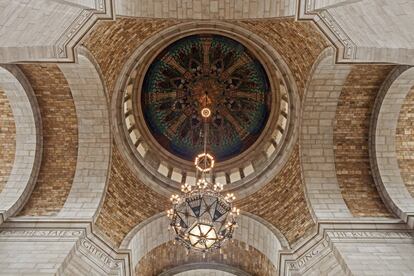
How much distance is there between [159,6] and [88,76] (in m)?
2.28

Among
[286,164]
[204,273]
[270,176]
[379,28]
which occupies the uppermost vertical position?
[286,164]

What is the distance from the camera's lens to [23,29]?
6.02 meters

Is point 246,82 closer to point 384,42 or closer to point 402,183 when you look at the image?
point 402,183

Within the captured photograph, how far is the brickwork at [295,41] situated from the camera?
8.21 meters

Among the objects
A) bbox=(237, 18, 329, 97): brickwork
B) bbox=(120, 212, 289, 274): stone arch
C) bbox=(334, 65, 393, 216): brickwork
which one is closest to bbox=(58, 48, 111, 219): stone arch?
bbox=(120, 212, 289, 274): stone arch

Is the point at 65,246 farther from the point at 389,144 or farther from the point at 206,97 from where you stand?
the point at 389,144

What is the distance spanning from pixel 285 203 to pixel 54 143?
567cm

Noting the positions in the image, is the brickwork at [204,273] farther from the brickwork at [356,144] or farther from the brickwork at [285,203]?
the brickwork at [356,144]

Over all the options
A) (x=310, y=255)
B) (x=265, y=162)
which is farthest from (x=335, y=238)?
(x=265, y=162)

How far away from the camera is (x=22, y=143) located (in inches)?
378

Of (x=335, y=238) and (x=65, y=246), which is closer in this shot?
(x=65, y=246)

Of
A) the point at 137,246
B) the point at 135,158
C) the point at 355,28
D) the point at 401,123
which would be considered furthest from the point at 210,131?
the point at 355,28

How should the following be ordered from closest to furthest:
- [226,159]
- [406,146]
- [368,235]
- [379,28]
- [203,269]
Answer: [379,28] → [368,235] → [406,146] → [203,269] → [226,159]

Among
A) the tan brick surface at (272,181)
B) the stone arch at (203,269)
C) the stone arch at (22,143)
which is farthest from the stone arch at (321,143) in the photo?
the stone arch at (22,143)
